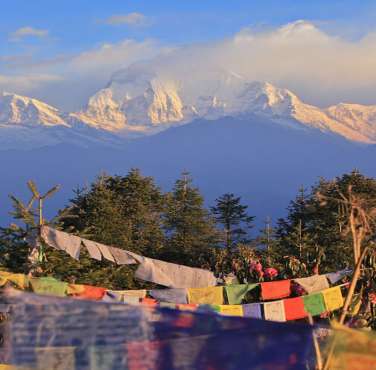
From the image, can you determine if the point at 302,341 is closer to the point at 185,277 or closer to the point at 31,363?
the point at 31,363

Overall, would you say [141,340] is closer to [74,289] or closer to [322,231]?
[74,289]

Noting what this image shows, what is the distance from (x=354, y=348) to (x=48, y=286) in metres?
8.11

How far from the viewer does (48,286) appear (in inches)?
480

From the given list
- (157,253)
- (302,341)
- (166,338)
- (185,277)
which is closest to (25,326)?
(166,338)

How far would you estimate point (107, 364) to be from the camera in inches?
197

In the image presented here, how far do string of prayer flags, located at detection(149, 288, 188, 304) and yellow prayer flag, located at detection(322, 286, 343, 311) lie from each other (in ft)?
9.19

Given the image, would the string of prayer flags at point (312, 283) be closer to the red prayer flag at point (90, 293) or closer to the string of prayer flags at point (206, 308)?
the string of prayer flags at point (206, 308)

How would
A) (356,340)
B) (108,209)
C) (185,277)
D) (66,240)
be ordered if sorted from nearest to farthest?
(356,340) < (66,240) < (185,277) < (108,209)

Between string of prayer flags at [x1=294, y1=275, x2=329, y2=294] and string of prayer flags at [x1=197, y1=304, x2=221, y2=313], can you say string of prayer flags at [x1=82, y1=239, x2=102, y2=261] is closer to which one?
string of prayer flags at [x1=197, y1=304, x2=221, y2=313]

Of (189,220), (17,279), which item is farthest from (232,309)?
(189,220)

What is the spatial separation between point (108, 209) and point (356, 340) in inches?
1145

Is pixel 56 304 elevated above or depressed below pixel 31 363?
above

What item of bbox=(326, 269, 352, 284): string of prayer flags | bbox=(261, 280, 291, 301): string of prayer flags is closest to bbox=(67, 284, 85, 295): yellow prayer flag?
bbox=(261, 280, 291, 301): string of prayer flags

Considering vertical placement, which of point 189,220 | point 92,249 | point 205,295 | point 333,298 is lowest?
point 333,298
